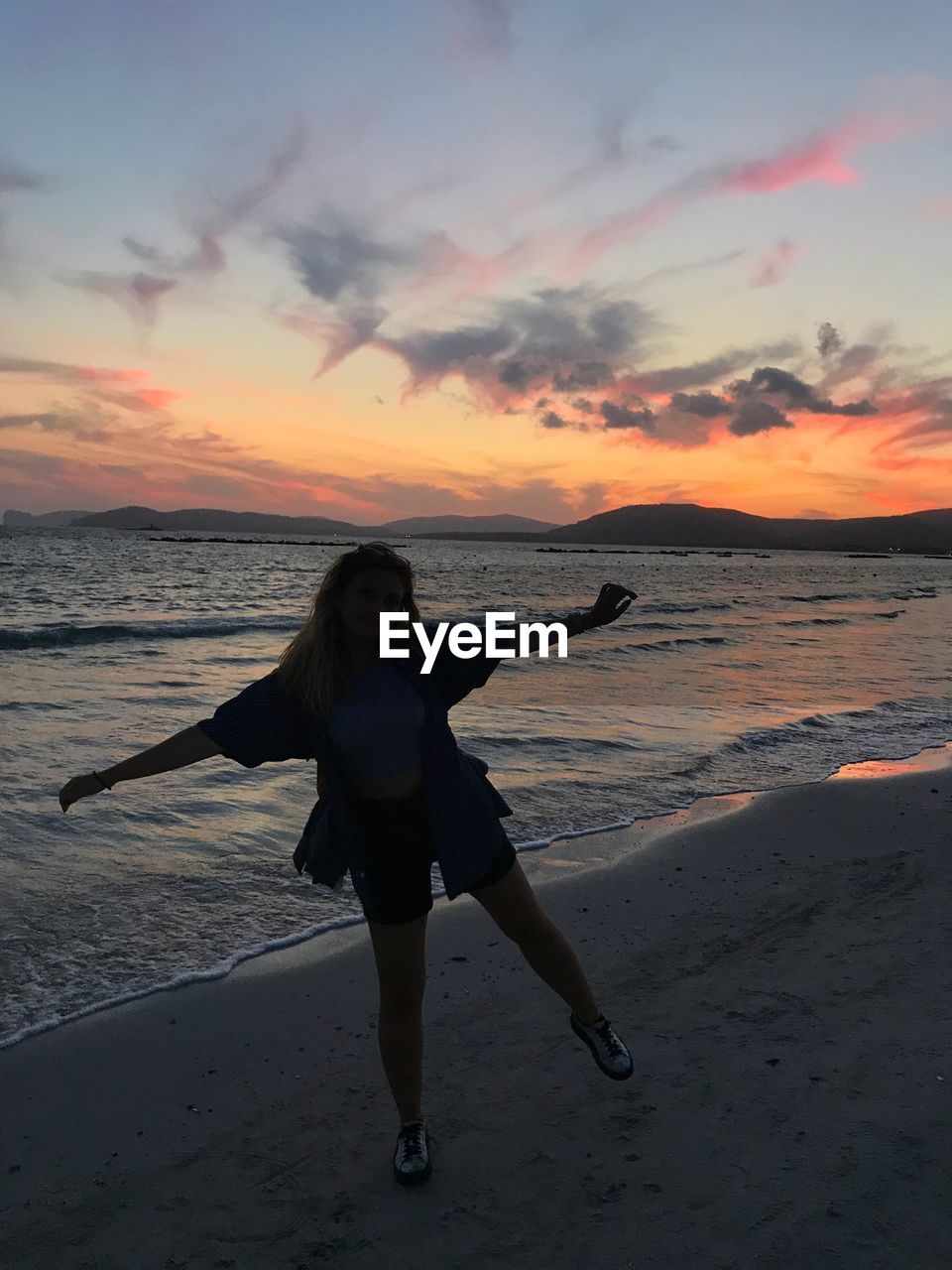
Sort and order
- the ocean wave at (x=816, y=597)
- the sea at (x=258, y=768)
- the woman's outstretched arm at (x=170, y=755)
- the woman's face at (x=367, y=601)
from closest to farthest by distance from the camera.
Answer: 1. the woman's outstretched arm at (x=170, y=755)
2. the woman's face at (x=367, y=601)
3. the sea at (x=258, y=768)
4. the ocean wave at (x=816, y=597)

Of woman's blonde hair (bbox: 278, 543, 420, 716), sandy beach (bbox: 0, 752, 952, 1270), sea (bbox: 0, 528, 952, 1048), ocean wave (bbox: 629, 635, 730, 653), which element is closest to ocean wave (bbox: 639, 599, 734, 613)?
sea (bbox: 0, 528, 952, 1048)

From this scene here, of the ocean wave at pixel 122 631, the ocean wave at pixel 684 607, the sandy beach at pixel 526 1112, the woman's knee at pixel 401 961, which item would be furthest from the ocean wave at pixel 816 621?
the woman's knee at pixel 401 961

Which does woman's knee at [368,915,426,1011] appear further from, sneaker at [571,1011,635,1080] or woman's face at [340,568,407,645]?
woman's face at [340,568,407,645]

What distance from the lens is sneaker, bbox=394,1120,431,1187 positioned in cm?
291

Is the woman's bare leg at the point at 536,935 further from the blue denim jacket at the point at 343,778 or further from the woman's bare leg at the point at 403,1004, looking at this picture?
the woman's bare leg at the point at 403,1004

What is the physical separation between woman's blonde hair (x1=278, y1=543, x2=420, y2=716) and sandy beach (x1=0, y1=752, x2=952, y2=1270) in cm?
168

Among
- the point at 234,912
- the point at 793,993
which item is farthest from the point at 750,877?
the point at 234,912

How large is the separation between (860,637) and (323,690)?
77.2 feet

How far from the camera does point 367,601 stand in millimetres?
3023

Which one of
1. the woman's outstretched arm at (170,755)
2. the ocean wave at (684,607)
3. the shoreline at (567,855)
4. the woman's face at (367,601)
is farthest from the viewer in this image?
the ocean wave at (684,607)

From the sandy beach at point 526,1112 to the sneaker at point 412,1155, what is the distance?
45 mm

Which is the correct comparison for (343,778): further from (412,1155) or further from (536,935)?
(412,1155)

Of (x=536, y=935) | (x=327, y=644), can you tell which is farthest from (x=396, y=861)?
(x=327, y=644)

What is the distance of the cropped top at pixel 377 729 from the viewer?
9.58ft
